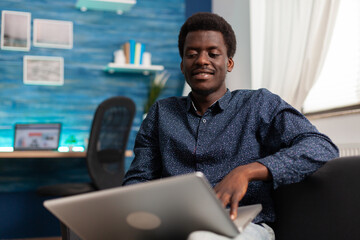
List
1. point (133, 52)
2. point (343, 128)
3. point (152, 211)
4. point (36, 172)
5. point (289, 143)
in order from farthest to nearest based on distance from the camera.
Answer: point (133, 52)
point (36, 172)
point (343, 128)
point (289, 143)
point (152, 211)

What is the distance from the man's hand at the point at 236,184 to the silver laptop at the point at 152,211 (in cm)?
4

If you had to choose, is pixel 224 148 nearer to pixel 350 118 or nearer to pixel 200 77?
pixel 200 77

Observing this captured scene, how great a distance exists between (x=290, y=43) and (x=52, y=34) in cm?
217

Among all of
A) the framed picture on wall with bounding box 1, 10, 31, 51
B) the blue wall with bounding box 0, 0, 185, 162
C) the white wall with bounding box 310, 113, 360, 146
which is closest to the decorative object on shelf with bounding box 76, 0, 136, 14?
the blue wall with bounding box 0, 0, 185, 162

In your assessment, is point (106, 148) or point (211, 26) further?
point (106, 148)

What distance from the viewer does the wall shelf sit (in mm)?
3934

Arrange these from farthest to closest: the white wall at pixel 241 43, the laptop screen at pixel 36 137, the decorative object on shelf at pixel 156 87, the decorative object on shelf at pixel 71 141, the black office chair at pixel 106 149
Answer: the decorative object on shelf at pixel 156 87, the decorative object on shelf at pixel 71 141, the laptop screen at pixel 36 137, the white wall at pixel 241 43, the black office chair at pixel 106 149

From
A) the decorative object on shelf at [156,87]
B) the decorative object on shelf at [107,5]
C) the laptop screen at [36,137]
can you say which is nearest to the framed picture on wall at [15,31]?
the decorative object on shelf at [107,5]

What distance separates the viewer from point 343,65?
258 centimetres

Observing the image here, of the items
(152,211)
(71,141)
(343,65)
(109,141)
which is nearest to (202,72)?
(152,211)

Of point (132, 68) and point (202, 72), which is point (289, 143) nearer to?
point (202, 72)

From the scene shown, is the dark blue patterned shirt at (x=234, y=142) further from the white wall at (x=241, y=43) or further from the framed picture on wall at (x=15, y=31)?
the framed picture on wall at (x=15, y=31)

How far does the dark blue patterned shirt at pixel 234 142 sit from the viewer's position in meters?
1.12

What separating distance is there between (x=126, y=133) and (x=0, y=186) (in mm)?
1335
